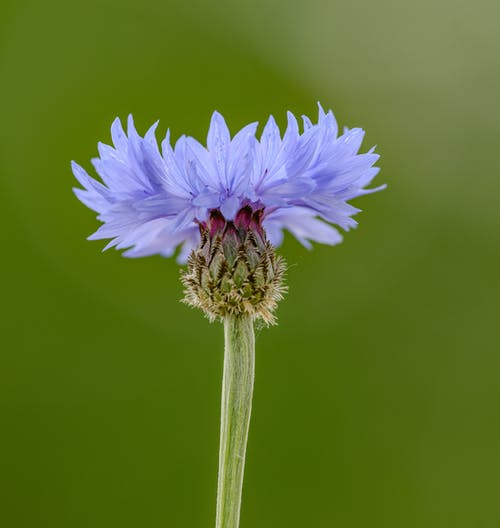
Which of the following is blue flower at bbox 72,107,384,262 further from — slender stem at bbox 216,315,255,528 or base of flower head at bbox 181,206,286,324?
slender stem at bbox 216,315,255,528

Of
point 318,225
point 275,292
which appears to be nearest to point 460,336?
point 318,225

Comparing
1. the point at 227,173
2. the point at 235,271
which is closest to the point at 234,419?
the point at 235,271

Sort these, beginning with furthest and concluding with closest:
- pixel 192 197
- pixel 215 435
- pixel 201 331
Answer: pixel 201 331, pixel 215 435, pixel 192 197

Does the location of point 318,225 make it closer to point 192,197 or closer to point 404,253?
point 192,197

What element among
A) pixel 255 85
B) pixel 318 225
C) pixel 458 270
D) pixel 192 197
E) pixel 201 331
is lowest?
Answer: pixel 192 197

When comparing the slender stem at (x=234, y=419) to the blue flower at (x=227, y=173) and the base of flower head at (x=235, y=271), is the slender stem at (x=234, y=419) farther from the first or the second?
the blue flower at (x=227, y=173)

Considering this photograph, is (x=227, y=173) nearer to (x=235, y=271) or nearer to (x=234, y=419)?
(x=235, y=271)

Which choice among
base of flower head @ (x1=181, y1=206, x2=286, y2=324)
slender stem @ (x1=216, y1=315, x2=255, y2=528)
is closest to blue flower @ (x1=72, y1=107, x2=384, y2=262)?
base of flower head @ (x1=181, y1=206, x2=286, y2=324)
